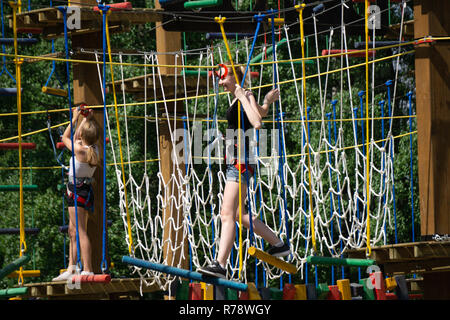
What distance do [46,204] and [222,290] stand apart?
854cm

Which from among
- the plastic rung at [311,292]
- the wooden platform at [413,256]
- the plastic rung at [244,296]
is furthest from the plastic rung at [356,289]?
the plastic rung at [244,296]

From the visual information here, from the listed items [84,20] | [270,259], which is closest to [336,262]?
[270,259]

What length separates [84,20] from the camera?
7527 millimetres

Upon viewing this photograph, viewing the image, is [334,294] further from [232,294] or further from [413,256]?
[413,256]

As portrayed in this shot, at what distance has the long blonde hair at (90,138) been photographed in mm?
7129

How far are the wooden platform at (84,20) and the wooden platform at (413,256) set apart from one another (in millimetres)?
2420

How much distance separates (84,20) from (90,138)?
0.96m

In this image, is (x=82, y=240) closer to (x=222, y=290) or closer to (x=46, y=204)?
(x=222, y=290)

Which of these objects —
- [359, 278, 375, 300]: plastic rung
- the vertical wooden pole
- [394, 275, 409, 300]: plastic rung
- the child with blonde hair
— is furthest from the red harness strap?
[394, 275, 409, 300]: plastic rung

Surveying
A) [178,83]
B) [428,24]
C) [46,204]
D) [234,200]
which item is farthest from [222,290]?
[46,204]

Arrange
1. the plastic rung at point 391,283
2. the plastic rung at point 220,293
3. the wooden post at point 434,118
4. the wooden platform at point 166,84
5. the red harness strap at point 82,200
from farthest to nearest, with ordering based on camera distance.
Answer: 1. the wooden platform at point 166,84
2. the red harness strap at point 82,200
3. the wooden post at point 434,118
4. the plastic rung at point 391,283
5. the plastic rung at point 220,293

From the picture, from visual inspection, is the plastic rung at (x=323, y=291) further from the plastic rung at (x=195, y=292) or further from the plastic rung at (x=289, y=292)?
the plastic rung at (x=195, y=292)

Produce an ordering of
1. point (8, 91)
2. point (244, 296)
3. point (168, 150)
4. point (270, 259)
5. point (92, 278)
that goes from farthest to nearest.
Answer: point (168, 150)
point (8, 91)
point (92, 278)
point (270, 259)
point (244, 296)

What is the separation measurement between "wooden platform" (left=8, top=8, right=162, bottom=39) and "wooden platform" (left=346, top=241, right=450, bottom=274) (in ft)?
7.94
